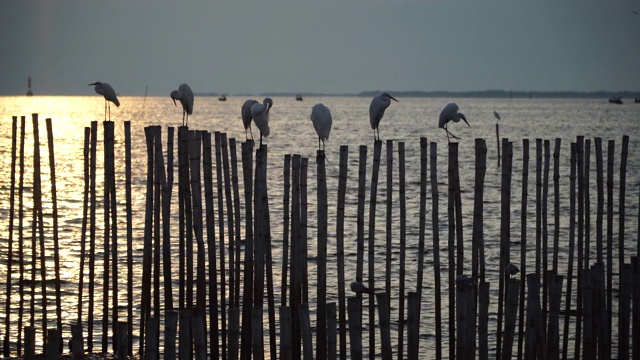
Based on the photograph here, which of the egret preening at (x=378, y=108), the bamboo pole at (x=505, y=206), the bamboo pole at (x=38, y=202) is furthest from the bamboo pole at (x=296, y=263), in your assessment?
the egret preening at (x=378, y=108)

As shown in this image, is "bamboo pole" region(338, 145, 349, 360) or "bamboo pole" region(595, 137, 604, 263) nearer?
"bamboo pole" region(338, 145, 349, 360)

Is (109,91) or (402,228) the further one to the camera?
(109,91)

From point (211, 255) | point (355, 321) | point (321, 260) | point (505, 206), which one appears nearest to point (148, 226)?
point (211, 255)

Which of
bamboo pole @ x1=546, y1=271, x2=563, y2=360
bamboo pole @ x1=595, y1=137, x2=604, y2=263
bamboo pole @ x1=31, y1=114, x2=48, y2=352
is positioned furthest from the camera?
bamboo pole @ x1=31, y1=114, x2=48, y2=352

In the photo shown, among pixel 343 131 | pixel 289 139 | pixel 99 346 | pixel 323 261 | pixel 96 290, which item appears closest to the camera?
pixel 323 261

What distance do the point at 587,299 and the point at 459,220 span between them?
189 cm

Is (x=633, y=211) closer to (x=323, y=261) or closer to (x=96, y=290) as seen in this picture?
(x=96, y=290)

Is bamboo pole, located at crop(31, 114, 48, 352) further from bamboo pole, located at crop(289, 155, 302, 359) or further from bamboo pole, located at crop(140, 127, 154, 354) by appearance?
bamboo pole, located at crop(289, 155, 302, 359)

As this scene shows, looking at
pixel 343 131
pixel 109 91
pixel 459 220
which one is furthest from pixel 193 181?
pixel 343 131

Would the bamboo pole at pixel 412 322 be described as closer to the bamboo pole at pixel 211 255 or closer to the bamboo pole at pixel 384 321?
the bamboo pole at pixel 384 321

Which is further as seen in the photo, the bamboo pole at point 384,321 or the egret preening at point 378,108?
the egret preening at point 378,108

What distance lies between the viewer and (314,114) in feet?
44.8

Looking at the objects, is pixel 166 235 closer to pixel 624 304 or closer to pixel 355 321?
pixel 355 321

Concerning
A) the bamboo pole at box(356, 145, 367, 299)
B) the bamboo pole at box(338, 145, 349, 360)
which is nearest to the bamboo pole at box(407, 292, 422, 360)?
the bamboo pole at box(338, 145, 349, 360)
